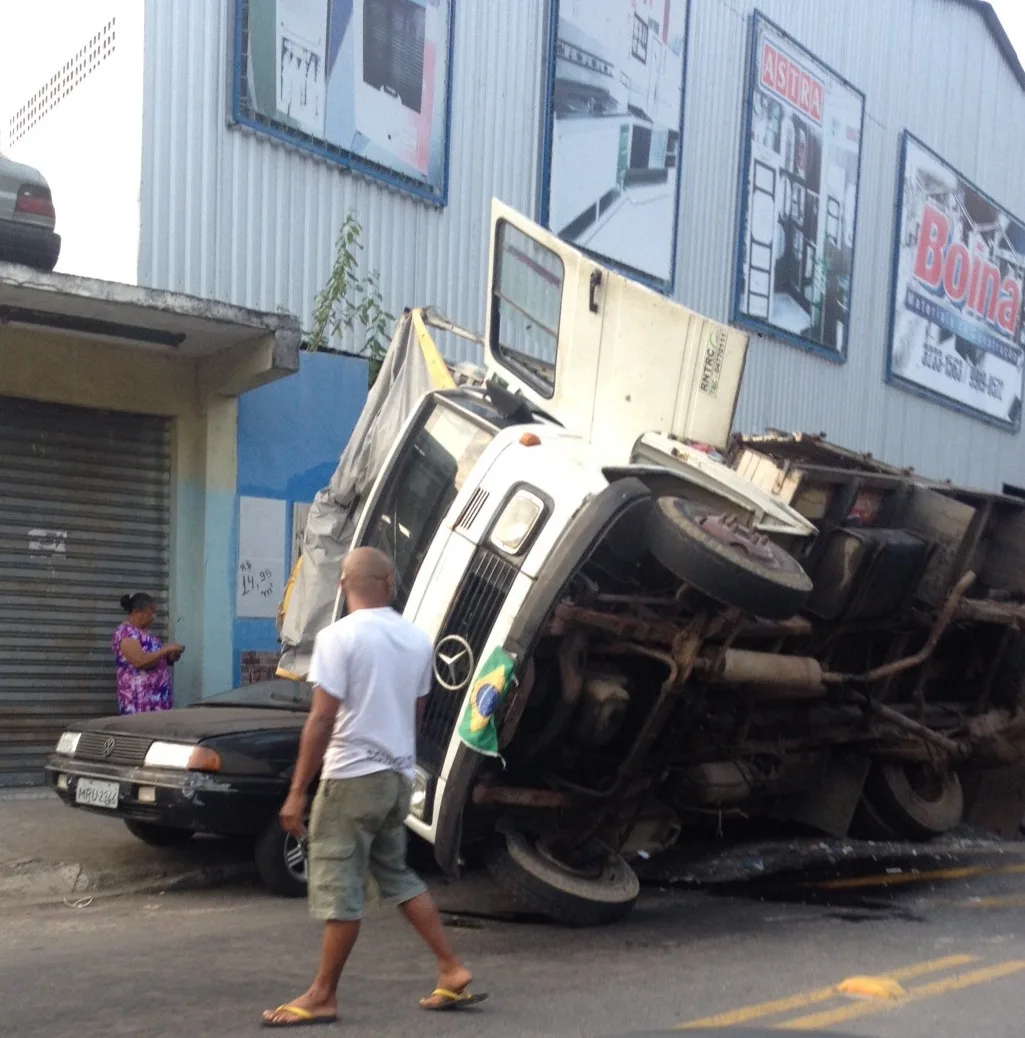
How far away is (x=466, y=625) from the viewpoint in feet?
20.8

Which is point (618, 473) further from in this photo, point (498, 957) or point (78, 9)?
point (78, 9)

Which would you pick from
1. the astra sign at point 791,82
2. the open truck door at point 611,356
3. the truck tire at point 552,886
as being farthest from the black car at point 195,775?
the astra sign at point 791,82

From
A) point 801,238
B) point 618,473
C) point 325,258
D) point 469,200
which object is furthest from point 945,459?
point 618,473

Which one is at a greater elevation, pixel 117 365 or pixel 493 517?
pixel 117 365

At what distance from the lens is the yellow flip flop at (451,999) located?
196 inches

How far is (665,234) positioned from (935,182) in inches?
309

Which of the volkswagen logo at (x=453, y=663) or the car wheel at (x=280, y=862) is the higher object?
the volkswagen logo at (x=453, y=663)

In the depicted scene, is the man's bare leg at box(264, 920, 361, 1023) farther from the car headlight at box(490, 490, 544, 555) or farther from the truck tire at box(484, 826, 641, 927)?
the car headlight at box(490, 490, 544, 555)

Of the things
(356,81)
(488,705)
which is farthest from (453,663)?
(356,81)

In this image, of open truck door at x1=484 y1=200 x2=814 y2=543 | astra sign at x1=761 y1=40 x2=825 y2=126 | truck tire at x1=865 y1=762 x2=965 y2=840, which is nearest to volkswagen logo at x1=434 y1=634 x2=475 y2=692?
open truck door at x1=484 y1=200 x2=814 y2=543

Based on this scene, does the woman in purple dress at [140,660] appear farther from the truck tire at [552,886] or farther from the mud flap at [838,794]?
the mud flap at [838,794]

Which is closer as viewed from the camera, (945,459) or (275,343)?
(275,343)

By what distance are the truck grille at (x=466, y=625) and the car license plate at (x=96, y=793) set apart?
6.60 ft

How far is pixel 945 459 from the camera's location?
899 inches
